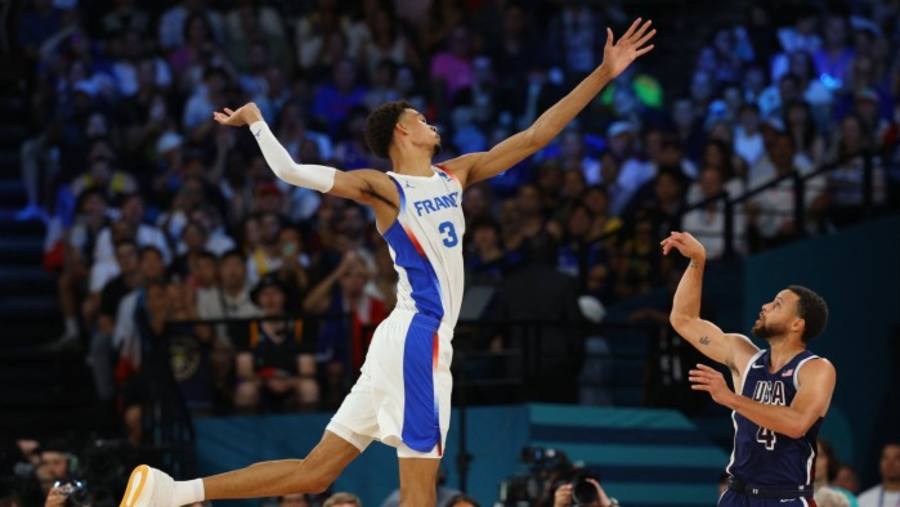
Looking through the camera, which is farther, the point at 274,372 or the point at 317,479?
the point at 274,372

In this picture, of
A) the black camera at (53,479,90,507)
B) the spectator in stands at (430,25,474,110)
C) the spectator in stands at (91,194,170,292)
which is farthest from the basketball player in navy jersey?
the spectator in stands at (430,25,474,110)

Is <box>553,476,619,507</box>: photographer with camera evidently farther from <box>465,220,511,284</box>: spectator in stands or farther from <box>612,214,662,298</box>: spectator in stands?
<box>612,214,662,298</box>: spectator in stands

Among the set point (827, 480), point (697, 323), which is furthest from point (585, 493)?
point (827, 480)

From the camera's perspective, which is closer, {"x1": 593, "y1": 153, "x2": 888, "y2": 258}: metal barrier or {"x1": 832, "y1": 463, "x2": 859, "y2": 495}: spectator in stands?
{"x1": 832, "y1": 463, "x2": 859, "y2": 495}: spectator in stands

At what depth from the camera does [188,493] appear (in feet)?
29.9

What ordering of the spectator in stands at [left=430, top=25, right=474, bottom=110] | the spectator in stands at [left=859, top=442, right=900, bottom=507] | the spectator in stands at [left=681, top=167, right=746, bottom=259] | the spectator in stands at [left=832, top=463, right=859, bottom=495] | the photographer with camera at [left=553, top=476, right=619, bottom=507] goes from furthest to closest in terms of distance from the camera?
the spectator in stands at [left=430, top=25, right=474, bottom=110] < the spectator in stands at [left=681, top=167, right=746, bottom=259] < the spectator in stands at [left=832, top=463, right=859, bottom=495] < the spectator in stands at [left=859, top=442, right=900, bottom=507] < the photographer with camera at [left=553, top=476, right=619, bottom=507]

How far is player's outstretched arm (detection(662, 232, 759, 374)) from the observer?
9312 mm

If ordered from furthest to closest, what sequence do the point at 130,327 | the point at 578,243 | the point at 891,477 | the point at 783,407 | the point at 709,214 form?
the point at 709,214, the point at 578,243, the point at 130,327, the point at 891,477, the point at 783,407

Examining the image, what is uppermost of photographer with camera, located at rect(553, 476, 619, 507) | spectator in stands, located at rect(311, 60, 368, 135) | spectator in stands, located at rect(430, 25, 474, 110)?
spectator in stands, located at rect(430, 25, 474, 110)

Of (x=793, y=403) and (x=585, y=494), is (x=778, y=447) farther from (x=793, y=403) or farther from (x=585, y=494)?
(x=585, y=494)

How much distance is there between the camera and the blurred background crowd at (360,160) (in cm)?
1503

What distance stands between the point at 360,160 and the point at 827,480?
6.79m

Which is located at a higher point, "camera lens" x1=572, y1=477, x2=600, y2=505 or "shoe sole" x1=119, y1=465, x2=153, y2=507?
"shoe sole" x1=119, y1=465, x2=153, y2=507

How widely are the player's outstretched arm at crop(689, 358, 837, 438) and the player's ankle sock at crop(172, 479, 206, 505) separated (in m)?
2.32
